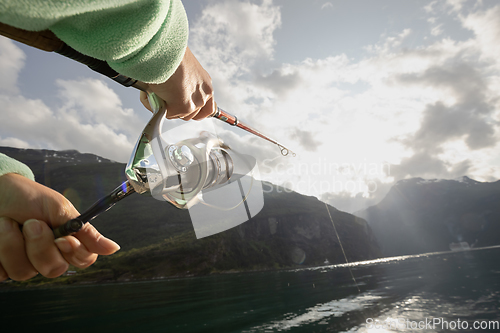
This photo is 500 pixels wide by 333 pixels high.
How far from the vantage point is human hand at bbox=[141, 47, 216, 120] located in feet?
4.49

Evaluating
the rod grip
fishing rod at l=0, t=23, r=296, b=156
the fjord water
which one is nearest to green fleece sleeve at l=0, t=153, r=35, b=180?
the rod grip

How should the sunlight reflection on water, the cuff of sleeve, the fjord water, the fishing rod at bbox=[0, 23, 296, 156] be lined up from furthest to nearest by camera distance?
the fjord water < the sunlight reflection on water < the cuff of sleeve < the fishing rod at bbox=[0, 23, 296, 156]

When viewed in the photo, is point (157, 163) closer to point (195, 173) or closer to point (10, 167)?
point (195, 173)

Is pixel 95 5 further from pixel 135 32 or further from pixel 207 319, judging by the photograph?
pixel 207 319

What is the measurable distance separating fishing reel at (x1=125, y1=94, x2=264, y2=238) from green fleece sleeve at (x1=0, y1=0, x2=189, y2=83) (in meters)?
0.32

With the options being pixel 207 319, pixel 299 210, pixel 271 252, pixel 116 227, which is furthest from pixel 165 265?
pixel 299 210

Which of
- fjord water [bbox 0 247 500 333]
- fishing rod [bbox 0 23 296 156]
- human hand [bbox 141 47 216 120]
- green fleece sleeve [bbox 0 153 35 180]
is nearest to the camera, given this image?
fishing rod [bbox 0 23 296 156]

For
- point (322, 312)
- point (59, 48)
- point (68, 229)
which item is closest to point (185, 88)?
point (59, 48)

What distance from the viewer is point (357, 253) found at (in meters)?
140

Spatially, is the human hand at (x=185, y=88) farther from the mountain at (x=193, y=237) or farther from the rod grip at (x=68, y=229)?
the mountain at (x=193, y=237)

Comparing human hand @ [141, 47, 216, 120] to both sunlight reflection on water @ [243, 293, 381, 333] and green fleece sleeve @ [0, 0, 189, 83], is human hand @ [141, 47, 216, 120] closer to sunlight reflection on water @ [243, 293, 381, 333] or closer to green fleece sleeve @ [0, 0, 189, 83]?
green fleece sleeve @ [0, 0, 189, 83]

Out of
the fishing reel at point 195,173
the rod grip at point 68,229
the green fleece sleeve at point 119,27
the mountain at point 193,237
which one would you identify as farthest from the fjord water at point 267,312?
the mountain at point 193,237

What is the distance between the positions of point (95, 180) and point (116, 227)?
5482 cm

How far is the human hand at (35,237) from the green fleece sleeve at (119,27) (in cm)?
69
